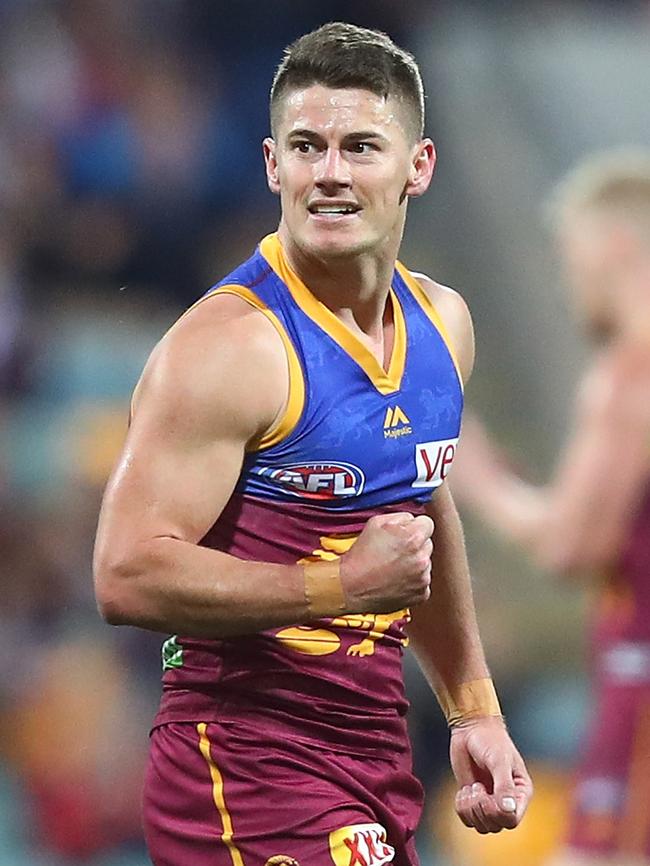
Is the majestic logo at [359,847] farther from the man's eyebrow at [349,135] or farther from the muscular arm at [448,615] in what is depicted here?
the man's eyebrow at [349,135]

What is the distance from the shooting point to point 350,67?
264 centimetres

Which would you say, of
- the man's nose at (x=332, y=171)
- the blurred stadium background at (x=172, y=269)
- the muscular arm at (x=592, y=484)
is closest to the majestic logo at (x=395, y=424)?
the man's nose at (x=332, y=171)

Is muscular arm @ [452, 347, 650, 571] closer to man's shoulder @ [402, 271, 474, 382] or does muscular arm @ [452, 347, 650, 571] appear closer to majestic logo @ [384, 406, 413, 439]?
man's shoulder @ [402, 271, 474, 382]

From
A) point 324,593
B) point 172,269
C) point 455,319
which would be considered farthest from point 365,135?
point 172,269

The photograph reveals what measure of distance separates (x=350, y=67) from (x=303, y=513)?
708 millimetres

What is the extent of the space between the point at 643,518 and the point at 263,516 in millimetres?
2656

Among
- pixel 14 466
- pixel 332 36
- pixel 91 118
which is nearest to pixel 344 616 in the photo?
pixel 332 36

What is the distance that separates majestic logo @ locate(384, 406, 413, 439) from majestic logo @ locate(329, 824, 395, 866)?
2.01 ft

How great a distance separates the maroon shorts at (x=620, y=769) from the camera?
4.80m

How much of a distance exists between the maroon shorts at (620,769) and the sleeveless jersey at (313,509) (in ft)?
7.46

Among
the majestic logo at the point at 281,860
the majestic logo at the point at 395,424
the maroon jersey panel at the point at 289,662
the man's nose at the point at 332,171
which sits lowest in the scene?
the majestic logo at the point at 281,860

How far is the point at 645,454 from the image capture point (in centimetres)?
506

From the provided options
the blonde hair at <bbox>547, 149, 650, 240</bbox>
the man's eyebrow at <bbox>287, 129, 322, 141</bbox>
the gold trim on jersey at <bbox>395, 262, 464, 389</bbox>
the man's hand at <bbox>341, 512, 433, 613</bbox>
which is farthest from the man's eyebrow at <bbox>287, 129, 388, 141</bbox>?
the blonde hair at <bbox>547, 149, 650, 240</bbox>

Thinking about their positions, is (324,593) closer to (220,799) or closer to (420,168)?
(220,799)
